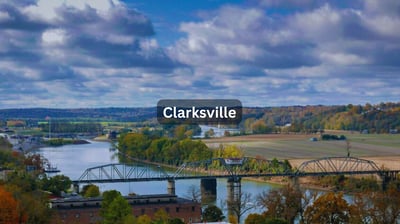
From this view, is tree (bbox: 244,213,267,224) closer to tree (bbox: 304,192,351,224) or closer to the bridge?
tree (bbox: 304,192,351,224)

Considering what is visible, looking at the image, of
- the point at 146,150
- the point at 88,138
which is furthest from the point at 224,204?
the point at 88,138

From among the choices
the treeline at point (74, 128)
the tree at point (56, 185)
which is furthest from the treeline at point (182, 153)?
the treeline at point (74, 128)

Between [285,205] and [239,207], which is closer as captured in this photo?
[285,205]

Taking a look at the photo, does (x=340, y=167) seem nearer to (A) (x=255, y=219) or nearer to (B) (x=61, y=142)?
(A) (x=255, y=219)

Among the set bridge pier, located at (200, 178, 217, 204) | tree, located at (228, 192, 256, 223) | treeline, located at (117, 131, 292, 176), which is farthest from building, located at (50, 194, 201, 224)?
treeline, located at (117, 131, 292, 176)

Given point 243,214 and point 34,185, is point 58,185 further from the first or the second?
point 243,214

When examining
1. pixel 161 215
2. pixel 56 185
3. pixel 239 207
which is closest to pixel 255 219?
pixel 161 215
